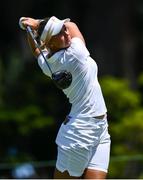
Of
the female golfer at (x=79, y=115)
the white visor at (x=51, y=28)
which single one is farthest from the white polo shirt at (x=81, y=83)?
the white visor at (x=51, y=28)

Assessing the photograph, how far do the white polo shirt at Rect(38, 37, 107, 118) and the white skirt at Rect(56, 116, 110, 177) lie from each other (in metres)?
0.07

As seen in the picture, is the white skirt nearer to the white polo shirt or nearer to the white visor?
the white polo shirt

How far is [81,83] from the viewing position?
A: 6.41m


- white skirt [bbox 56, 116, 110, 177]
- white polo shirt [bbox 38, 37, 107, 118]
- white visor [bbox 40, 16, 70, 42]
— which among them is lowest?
white skirt [bbox 56, 116, 110, 177]

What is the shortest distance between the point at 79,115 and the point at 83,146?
0.20m

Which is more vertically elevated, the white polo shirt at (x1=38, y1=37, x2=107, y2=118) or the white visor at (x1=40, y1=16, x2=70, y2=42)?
the white visor at (x1=40, y1=16, x2=70, y2=42)

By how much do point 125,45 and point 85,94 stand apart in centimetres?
919

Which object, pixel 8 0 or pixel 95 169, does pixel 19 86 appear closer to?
pixel 8 0

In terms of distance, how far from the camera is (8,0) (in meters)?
16.6

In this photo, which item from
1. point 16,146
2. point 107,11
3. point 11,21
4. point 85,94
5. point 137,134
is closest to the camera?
point 85,94

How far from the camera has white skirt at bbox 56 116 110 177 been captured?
6402 millimetres

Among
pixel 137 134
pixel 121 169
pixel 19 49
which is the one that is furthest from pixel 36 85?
pixel 121 169

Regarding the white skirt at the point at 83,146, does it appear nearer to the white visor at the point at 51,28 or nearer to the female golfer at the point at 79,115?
the female golfer at the point at 79,115

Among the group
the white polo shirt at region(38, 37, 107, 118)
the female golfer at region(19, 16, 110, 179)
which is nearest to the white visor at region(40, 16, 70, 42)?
the female golfer at region(19, 16, 110, 179)
